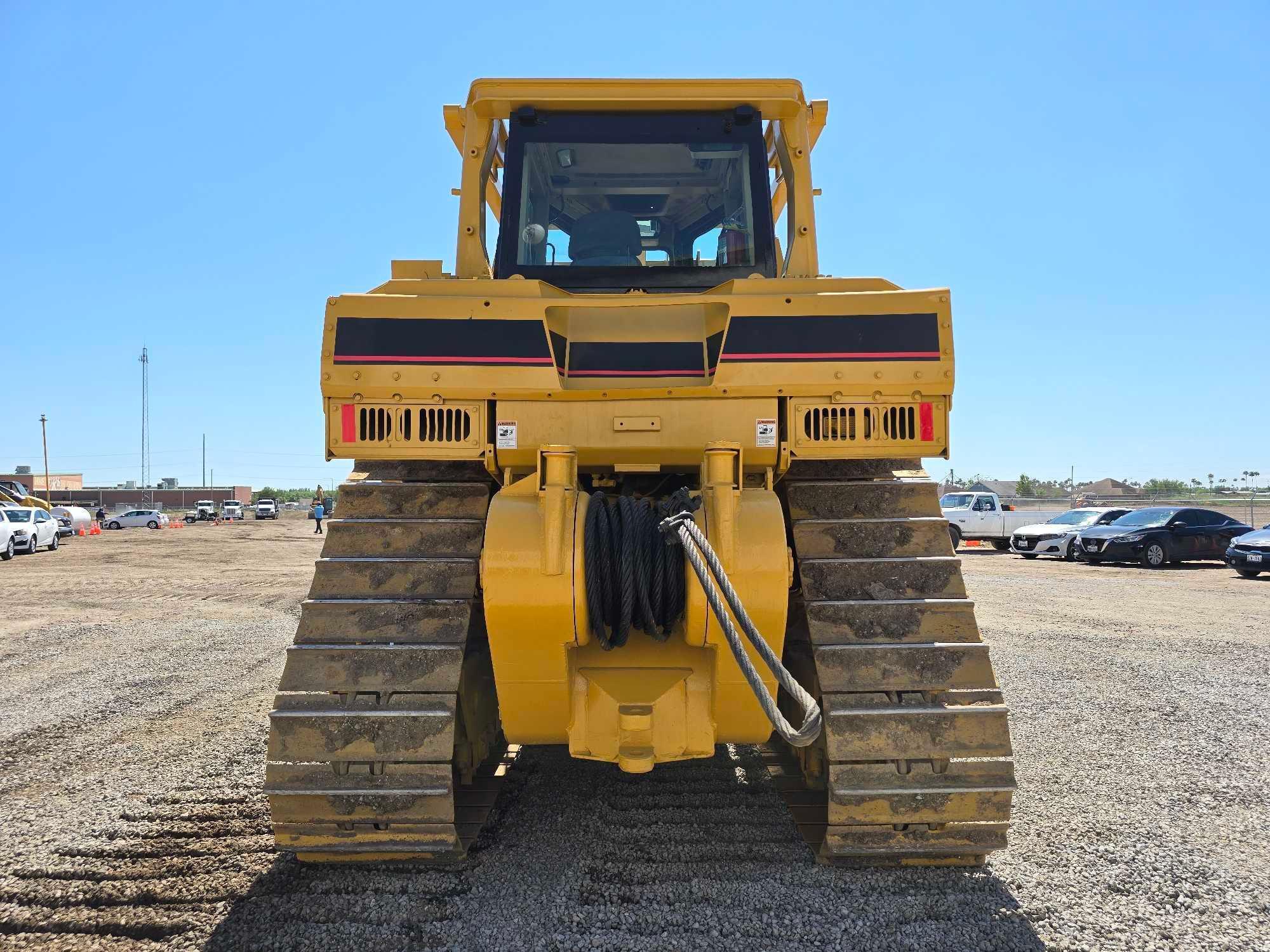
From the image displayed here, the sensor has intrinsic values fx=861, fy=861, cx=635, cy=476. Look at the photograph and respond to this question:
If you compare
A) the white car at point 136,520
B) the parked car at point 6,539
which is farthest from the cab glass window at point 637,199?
the white car at point 136,520

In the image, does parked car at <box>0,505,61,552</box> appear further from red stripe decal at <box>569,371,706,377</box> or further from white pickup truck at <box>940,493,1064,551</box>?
white pickup truck at <box>940,493,1064,551</box>

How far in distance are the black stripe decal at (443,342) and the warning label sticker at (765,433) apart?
84cm

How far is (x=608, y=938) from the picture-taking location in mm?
2867

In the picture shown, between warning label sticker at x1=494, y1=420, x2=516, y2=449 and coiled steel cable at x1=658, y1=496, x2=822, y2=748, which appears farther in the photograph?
warning label sticker at x1=494, y1=420, x2=516, y2=449

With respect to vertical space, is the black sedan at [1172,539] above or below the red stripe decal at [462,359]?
below

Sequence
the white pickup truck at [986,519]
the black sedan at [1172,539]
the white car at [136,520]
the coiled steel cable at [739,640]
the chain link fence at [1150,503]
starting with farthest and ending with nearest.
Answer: the white car at [136,520]
the chain link fence at [1150,503]
the white pickup truck at [986,519]
the black sedan at [1172,539]
the coiled steel cable at [739,640]

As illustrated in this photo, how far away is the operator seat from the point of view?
166 inches

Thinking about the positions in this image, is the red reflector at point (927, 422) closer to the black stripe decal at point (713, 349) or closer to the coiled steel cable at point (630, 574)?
the black stripe decal at point (713, 349)

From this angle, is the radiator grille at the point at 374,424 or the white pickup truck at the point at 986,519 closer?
the radiator grille at the point at 374,424

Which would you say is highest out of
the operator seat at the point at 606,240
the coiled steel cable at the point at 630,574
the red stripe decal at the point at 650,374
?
the operator seat at the point at 606,240

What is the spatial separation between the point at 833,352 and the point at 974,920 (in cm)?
208

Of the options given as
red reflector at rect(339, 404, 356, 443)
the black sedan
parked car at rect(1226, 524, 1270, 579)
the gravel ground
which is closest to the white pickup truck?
the black sedan

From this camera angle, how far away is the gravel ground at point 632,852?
2.94 meters

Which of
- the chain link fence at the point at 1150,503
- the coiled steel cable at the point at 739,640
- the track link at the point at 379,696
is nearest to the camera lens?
the coiled steel cable at the point at 739,640
